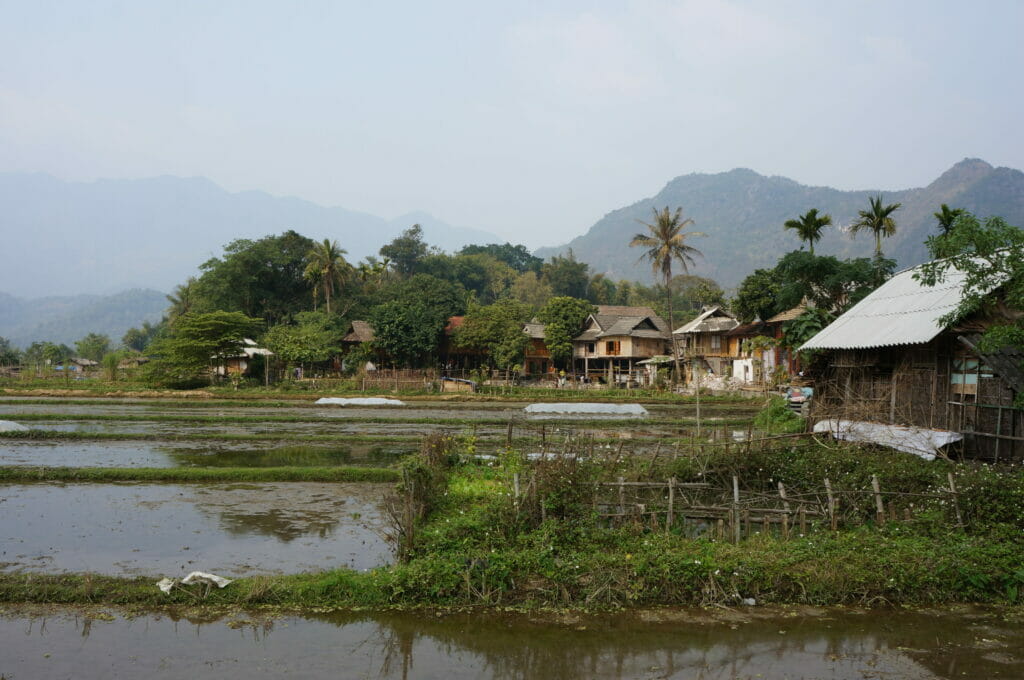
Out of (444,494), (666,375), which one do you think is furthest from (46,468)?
(666,375)

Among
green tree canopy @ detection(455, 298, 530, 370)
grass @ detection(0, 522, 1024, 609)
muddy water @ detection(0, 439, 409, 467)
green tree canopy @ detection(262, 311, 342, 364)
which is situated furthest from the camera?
green tree canopy @ detection(455, 298, 530, 370)

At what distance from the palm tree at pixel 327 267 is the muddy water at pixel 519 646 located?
161 ft

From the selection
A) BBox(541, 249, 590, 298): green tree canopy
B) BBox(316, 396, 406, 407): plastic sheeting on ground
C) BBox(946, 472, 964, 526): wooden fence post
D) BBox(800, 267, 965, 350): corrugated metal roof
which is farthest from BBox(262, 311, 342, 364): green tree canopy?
BBox(946, 472, 964, 526): wooden fence post

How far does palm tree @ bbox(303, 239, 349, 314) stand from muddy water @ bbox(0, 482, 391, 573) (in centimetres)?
4098

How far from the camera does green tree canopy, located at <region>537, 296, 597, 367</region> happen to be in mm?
54719

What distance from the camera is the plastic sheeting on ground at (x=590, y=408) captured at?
113 ft

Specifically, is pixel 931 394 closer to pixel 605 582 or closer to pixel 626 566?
pixel 626 566

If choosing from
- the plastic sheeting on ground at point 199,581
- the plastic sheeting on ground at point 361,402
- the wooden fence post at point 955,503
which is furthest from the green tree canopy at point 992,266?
the plastic sheeting on ground at point 361,402

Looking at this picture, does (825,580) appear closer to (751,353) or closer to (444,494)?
(444,494)

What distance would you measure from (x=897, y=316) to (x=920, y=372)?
2026mm

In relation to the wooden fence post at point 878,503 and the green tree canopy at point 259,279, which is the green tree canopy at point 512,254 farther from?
the wooden fence post at point 878,503

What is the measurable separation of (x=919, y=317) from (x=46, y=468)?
23.3m

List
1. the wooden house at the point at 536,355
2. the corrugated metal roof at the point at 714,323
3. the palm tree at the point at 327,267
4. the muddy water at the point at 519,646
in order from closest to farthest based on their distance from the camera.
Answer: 1. the muddy water at the point at 519,646
2. the corrugated metal roof at the point at 714,323
3. the wooden house at the point at 536,355
4. the palm tree at the point at 327,267

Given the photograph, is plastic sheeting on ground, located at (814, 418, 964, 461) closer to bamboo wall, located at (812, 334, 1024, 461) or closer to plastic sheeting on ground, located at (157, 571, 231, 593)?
bamboo wall, located at (812, 334, 1024, 461)
